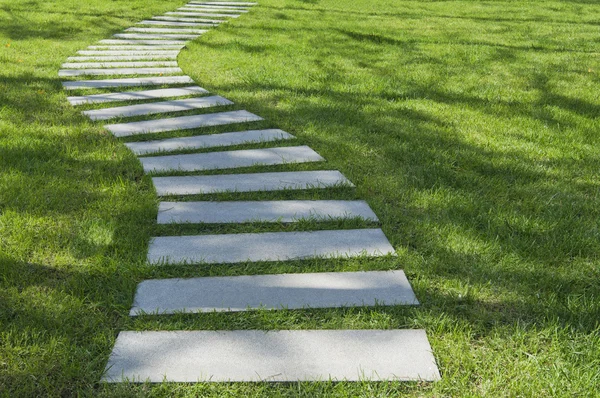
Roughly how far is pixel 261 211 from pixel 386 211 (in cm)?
69

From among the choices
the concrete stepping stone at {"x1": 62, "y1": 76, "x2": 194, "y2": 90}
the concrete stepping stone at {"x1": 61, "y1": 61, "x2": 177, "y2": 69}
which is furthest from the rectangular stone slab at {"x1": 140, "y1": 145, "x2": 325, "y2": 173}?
the concrete stepping stone at {"x1": 61, "y1": 61, "x2": 177, "y2": 69}

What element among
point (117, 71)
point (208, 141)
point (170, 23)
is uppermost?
point (170, 23)

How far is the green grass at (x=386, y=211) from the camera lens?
A: 6.23ft

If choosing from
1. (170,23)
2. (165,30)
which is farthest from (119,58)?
(170,23)

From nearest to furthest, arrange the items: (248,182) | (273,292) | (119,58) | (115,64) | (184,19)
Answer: (273,292)
(248,182)
(115,64)
(119,58)
(184,19)

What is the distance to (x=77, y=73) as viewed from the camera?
18.6 feet

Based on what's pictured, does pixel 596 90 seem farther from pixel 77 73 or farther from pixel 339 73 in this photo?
pixel 77 73

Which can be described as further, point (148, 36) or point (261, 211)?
point (148, 36)

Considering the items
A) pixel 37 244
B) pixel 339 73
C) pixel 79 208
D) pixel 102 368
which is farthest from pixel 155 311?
pixel 339 73

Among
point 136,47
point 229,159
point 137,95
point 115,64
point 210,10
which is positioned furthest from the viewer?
point 210,10

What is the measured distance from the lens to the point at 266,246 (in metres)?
2.60

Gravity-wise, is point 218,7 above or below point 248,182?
above

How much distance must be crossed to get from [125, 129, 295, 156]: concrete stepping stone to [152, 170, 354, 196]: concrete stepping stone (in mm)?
537

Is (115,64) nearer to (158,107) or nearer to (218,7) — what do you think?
(158,107)
